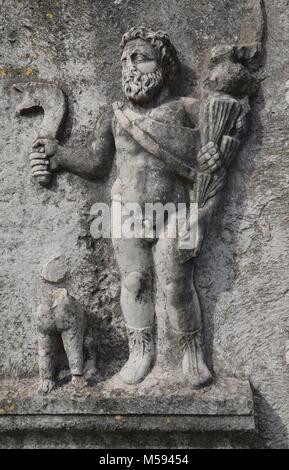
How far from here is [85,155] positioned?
137 inches

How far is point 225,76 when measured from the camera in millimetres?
3361

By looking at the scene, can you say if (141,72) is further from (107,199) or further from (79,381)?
(79,381)

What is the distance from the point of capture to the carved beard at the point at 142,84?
336 centimetres

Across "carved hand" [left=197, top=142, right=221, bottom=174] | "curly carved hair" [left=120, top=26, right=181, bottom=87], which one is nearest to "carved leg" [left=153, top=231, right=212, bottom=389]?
"carved hand" [left=197, top=142, right=221, bottom=174]

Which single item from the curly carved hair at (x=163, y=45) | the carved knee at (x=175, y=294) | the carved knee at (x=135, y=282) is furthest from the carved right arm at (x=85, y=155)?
the carved knee at (x=175, y=294)

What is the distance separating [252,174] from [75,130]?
3.48ft

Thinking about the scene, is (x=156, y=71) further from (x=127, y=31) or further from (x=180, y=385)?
(x=180, y=385)

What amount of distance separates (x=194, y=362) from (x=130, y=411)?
43 cm

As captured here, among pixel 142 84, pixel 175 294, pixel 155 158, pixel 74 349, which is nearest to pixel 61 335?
pixel 74 349

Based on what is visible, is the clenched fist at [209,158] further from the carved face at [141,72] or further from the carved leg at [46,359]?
the carved leg at [46,359]

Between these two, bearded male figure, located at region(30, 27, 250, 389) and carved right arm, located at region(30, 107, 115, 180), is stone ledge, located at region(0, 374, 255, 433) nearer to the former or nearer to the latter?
bearded male figure, located at region(30, 27, 250, 389)

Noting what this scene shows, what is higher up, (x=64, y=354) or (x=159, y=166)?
(x=159, y=166)

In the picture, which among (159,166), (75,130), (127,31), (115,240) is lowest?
(115,240)

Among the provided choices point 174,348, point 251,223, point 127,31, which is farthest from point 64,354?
point 127,31
